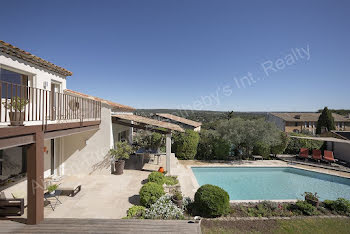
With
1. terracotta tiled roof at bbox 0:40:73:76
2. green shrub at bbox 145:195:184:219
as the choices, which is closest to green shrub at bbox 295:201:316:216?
green shrub at bbox 145:195:184:219

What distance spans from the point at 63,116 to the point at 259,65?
15.4m

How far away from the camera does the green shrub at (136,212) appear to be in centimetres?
667

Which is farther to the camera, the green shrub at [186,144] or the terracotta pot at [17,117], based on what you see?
the green shrub at [186,144]

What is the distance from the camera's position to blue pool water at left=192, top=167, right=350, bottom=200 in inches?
432

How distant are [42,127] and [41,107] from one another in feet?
6.98

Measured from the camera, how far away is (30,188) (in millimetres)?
5484

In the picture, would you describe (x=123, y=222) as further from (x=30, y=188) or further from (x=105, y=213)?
(x=30, y=188)

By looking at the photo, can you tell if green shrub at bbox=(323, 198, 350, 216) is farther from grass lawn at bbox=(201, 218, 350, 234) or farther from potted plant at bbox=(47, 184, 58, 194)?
potted plant at bbox=(47, 184, 58, 194)

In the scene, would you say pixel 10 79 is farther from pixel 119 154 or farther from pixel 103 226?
pixel 103 226

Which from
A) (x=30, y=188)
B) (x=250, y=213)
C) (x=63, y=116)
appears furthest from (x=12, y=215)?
(x=250, y=213)

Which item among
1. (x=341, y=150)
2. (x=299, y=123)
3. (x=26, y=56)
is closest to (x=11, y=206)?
(x=26, y=56)

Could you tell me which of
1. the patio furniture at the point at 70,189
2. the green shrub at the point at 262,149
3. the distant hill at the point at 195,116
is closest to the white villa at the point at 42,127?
the patio furniture at the point at 70,189

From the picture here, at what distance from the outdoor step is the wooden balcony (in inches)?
130

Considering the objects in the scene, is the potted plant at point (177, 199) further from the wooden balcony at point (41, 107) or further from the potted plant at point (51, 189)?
the wooden balcony at point (41, 107)
